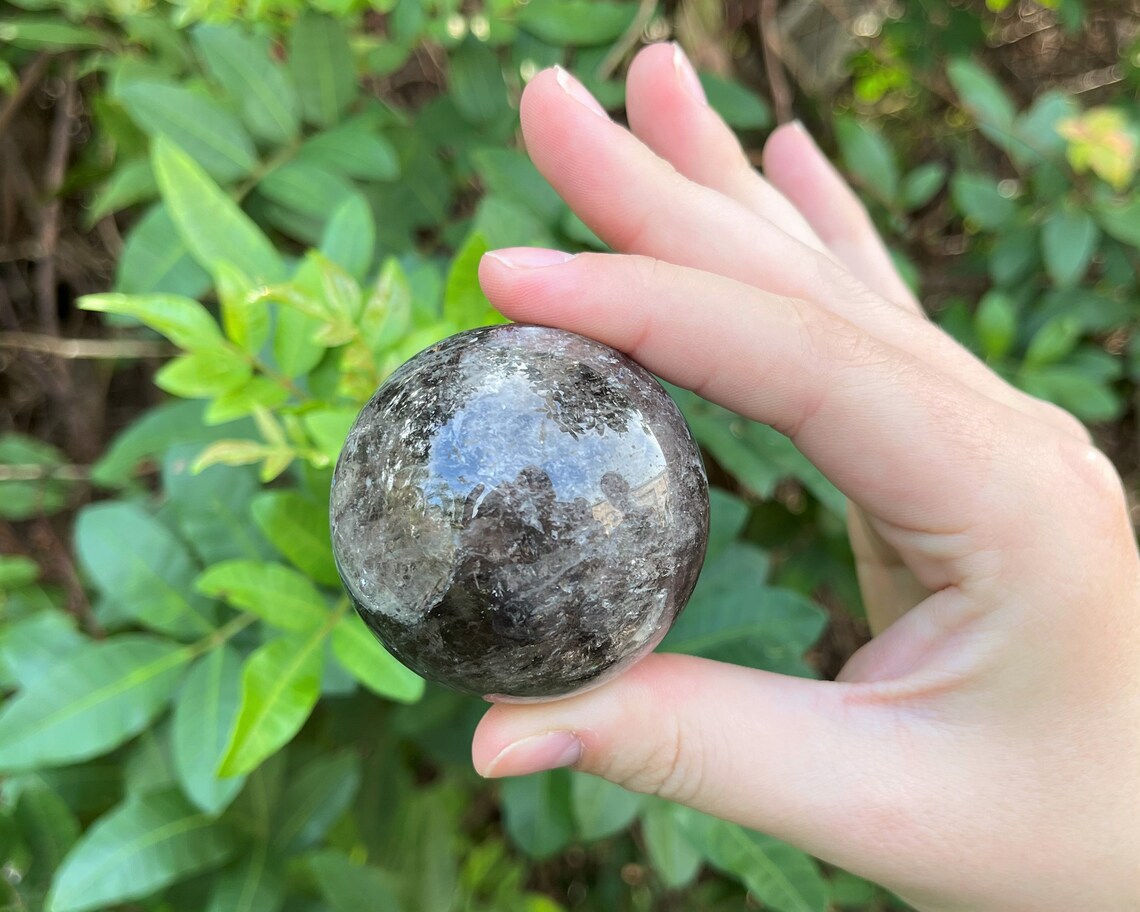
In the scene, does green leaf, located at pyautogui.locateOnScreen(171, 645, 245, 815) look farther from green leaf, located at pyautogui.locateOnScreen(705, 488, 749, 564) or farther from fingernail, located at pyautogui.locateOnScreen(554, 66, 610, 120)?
fingernail, located at pyautogui.locateOnScreen(554, 66, 610, 120)

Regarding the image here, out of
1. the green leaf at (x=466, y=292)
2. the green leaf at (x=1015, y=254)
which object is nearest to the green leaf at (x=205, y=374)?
the green leaf at (x=466, y=292)

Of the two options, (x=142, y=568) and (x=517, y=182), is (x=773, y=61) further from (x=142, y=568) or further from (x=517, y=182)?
(x=142, y=568)

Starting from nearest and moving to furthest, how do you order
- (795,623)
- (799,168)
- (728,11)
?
(795,623) < (799,168) < (728,11)

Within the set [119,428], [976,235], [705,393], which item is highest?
[705,393]

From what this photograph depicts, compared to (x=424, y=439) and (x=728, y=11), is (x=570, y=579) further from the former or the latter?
(x=728, y=11)

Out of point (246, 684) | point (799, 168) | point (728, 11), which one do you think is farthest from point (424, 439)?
point (728, 11)

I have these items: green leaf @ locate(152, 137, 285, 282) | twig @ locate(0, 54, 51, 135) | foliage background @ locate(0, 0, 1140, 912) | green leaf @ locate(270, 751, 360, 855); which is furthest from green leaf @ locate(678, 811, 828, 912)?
twig @ locate(0, 54, 51, 135)

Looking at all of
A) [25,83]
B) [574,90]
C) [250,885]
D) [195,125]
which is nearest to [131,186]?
[195,125]
